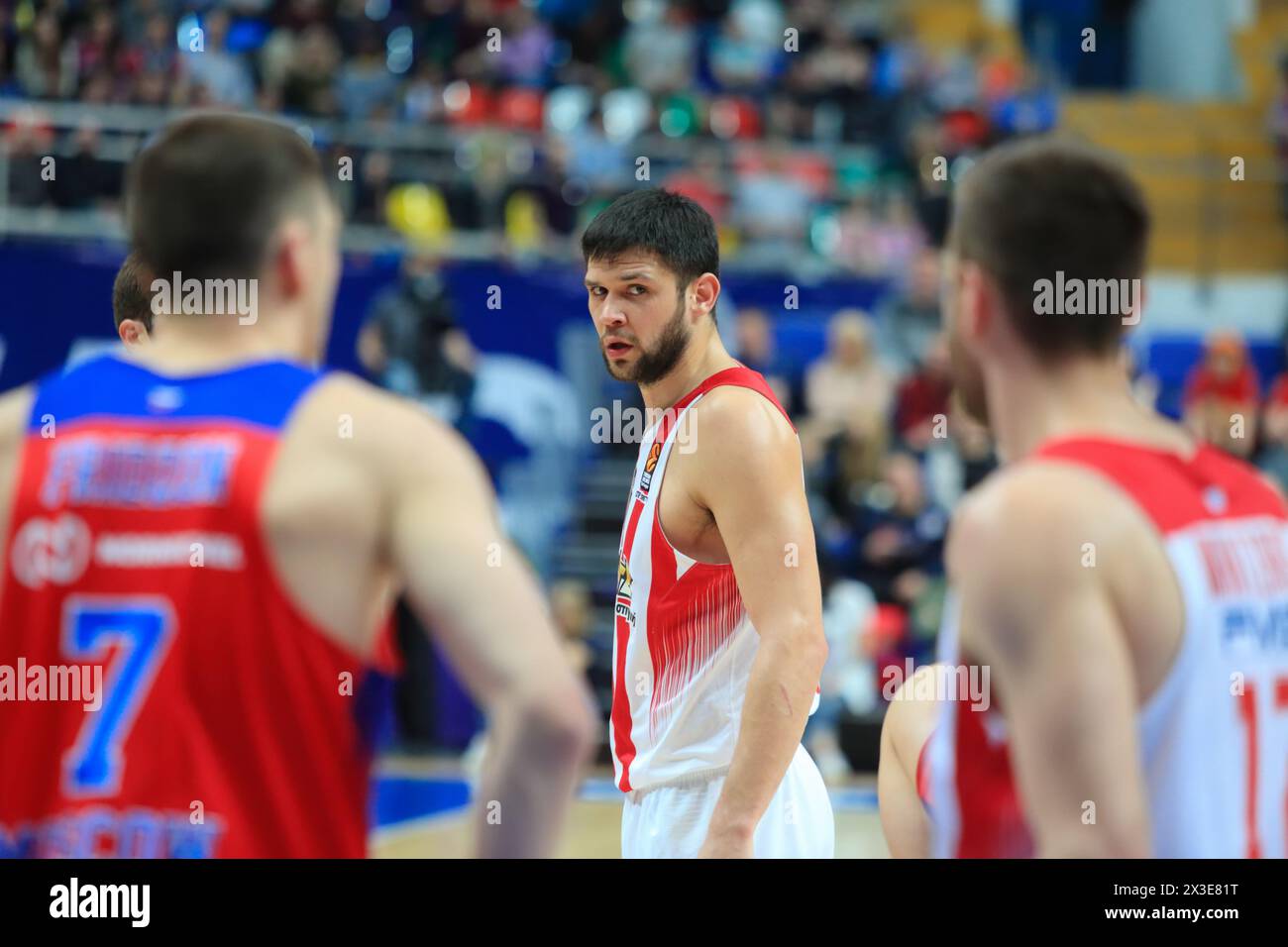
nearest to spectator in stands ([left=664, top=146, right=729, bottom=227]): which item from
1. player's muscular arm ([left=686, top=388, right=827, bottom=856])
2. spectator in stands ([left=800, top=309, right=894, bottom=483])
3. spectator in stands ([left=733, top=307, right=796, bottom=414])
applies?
spectator in stands ([left=733, top=307, right=796, bottom=414])

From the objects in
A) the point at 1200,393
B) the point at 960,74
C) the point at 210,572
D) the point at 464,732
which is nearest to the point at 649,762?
the point at 210,572

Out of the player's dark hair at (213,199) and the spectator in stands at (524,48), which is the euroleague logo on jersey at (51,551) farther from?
the spectator in stands at (524,48)

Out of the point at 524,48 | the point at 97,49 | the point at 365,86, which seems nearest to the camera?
the point at 97,49

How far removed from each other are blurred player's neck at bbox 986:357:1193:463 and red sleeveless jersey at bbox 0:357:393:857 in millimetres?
1090

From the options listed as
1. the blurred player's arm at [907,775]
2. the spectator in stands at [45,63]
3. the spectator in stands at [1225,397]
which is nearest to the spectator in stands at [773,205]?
the spectator in stands at [1225,397]

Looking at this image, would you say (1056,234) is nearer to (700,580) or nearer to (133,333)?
(700,580)

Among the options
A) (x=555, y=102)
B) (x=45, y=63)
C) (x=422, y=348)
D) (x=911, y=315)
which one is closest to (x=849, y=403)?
(x=911, y=315)

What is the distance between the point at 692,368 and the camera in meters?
4.82

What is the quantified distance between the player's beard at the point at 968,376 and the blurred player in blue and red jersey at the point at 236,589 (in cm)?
83

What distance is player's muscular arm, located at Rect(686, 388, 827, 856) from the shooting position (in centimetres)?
426

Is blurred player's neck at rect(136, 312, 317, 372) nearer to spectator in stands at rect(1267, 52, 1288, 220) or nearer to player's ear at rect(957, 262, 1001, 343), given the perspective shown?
player's ear at rect(957, 262, 1001, 343)

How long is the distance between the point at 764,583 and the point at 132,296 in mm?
1883

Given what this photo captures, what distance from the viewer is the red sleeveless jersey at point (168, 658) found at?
264cm
